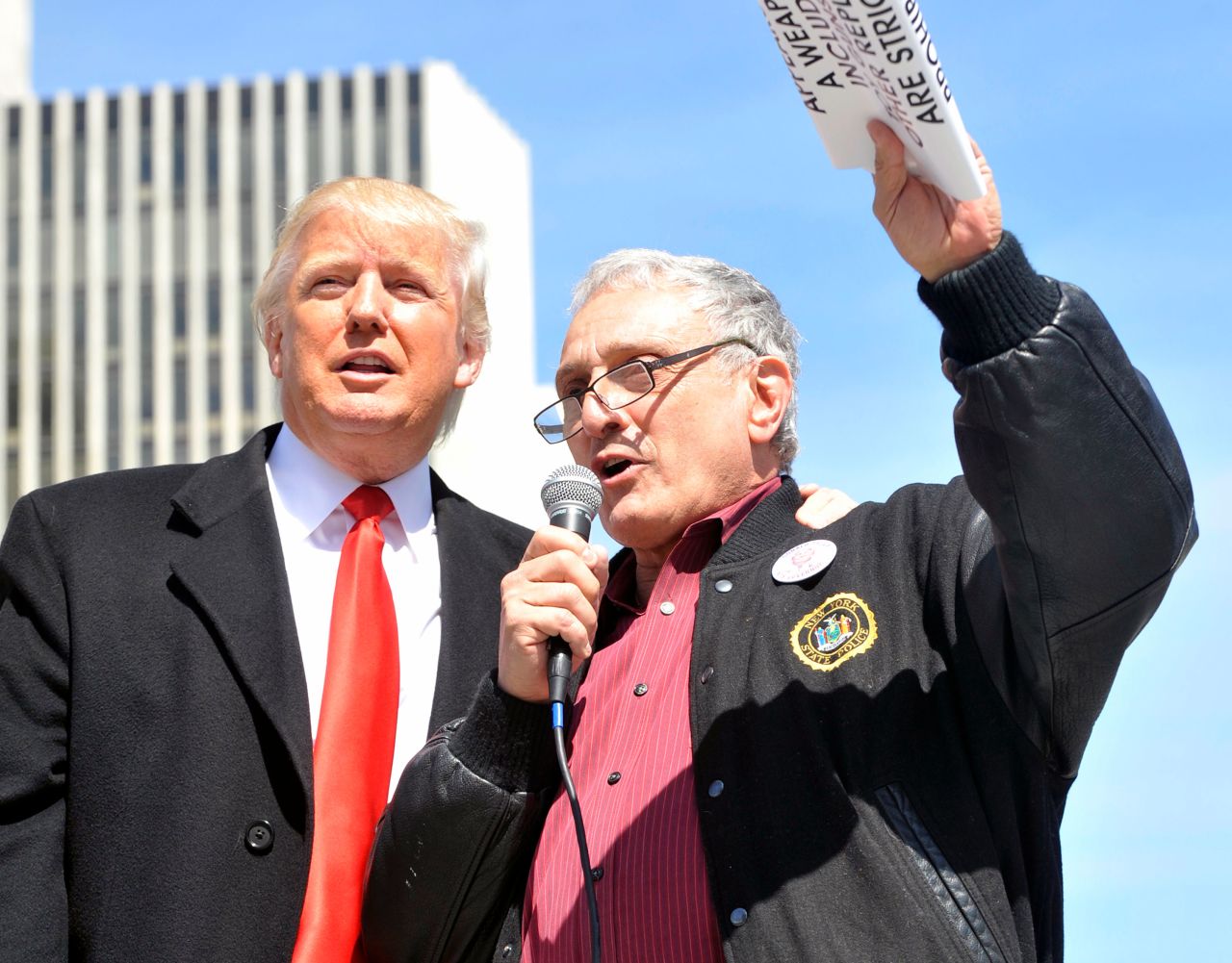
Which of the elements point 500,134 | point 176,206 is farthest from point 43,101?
point 500,134

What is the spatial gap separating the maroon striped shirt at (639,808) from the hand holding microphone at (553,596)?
0.70ft

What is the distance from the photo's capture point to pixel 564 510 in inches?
148

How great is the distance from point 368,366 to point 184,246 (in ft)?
199

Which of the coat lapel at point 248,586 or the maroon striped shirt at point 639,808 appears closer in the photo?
the maroon striped shirt at point 639,808

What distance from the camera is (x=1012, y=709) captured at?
11.3 ft

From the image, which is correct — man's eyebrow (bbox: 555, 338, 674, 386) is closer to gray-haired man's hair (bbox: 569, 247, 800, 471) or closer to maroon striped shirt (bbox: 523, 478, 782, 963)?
gray-haired man's hair (bbox: 569, 247, 800, 471)

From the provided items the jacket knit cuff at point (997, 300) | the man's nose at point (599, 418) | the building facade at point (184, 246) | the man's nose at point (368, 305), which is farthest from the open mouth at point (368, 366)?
the building facade at point (184, 246)

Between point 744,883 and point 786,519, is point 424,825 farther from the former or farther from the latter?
point 786,519

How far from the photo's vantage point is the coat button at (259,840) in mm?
3977

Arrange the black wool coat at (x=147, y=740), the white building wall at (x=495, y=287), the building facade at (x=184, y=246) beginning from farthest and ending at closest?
the building facade at (x=184, y=246) < the white building wall at (x=495, y=287) < the black wool coat at (x=147, y=740)

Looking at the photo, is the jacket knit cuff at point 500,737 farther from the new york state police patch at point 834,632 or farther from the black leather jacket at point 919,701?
the new york state police patch at point 834,632

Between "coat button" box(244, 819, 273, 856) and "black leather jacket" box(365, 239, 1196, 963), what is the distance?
0.76 feet

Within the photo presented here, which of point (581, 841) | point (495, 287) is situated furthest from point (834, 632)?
point (495, 287)

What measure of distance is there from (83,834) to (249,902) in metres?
0.38
